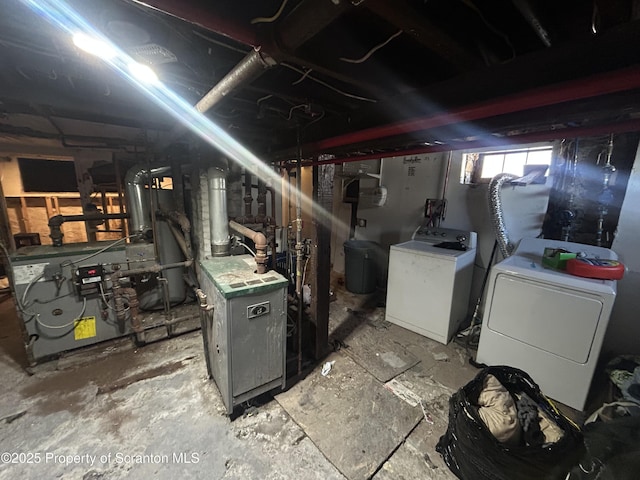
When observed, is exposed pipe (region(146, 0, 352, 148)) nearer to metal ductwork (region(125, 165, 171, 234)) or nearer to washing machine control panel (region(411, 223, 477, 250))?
metal ductwork (region(125, 165, 171, 234))

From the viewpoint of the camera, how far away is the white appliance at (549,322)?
1664mm

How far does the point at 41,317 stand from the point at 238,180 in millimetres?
2006

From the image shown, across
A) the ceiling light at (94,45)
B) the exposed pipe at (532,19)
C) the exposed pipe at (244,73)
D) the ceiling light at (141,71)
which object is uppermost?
the exposed pipe at (532,19)

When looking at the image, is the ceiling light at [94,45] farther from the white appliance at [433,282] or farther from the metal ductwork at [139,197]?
the white appliance at [433,282]

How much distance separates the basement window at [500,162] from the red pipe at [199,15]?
284 cm

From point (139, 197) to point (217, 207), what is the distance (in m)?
1.13

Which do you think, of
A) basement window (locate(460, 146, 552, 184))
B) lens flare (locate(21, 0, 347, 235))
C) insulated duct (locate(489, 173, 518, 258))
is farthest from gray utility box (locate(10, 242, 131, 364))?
basement window (locate(460, 146, 552, 184))

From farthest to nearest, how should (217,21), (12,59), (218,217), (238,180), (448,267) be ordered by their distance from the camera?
(238,180), (448,267), (218,217), (12,59), (217,21)

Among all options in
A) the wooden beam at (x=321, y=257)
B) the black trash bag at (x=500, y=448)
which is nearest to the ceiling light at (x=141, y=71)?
the wooden beam at (x=321, y=257)

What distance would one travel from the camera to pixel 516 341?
1971 millimetres

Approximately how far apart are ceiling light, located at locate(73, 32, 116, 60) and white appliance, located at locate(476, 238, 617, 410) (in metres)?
2.59

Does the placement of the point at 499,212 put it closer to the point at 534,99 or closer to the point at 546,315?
the point at 546,315

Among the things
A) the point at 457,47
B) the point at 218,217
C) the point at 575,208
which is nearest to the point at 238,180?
the point at 218,217

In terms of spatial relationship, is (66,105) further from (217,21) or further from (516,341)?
(516,341)
